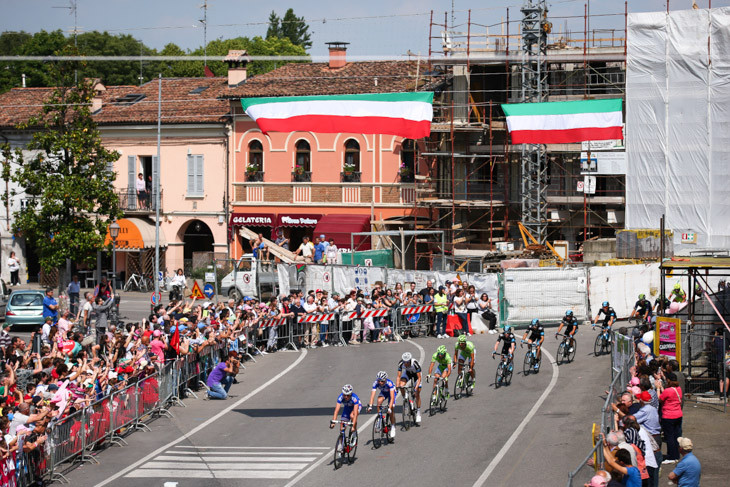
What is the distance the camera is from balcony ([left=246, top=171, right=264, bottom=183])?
162 feet

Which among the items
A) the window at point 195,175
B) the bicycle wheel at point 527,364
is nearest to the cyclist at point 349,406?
the bicycle wheel at point 527,364

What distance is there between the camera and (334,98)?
22031 mm

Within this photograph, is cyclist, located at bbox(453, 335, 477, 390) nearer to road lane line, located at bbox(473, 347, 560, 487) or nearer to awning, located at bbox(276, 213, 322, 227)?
road lane line, located at bbox(473, 347, 560, 487)

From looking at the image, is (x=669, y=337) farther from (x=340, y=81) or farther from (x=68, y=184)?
(x=340, y=81)

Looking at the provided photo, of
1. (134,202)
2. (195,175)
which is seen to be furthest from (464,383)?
(134,202)

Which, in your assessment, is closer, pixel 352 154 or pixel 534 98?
pixel 534 98

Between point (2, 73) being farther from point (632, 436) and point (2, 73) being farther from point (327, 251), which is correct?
point (632, 436)

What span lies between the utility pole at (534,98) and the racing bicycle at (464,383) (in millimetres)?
20089

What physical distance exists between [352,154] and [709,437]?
Result: 3164cm

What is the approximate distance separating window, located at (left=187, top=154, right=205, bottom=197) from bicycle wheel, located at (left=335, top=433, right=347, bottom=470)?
34.3 m

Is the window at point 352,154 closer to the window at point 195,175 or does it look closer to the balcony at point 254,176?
the balcony at point 254,176

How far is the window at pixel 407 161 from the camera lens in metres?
46.5

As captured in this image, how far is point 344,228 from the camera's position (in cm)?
4597

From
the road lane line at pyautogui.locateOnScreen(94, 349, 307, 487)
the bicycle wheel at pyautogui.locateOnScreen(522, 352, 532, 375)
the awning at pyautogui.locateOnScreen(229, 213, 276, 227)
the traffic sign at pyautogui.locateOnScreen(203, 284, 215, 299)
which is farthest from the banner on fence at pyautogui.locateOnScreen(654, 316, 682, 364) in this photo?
the awning at pyautogui.locateOnScreen(229, 213, 276, 227)
